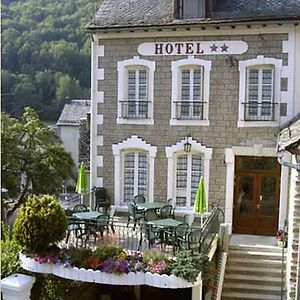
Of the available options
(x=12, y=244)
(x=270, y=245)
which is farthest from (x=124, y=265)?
(x=270, y=245)

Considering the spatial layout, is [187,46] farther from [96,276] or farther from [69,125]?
[69,125]

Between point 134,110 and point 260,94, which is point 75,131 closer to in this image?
point 134,110

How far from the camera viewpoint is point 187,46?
15.1m

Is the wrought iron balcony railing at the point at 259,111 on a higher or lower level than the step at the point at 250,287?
higher

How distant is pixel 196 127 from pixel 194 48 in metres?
2.59

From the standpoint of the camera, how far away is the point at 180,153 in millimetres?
15547

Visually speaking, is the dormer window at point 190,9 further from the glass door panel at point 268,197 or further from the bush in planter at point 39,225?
the bush in planter at point 39,225

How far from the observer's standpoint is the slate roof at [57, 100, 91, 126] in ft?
112

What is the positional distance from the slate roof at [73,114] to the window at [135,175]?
18.1m

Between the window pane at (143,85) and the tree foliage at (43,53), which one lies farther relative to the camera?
the tree foliage at (43,53)

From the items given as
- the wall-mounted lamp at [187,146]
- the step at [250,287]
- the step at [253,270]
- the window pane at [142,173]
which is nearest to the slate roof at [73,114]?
the window pane at [142,173]

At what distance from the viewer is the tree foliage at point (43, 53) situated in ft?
124

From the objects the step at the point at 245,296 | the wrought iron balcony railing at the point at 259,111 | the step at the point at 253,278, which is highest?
the wrought iron balcony railing at the point at 259,111

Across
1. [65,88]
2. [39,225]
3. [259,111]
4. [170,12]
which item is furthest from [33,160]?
[65,88]
